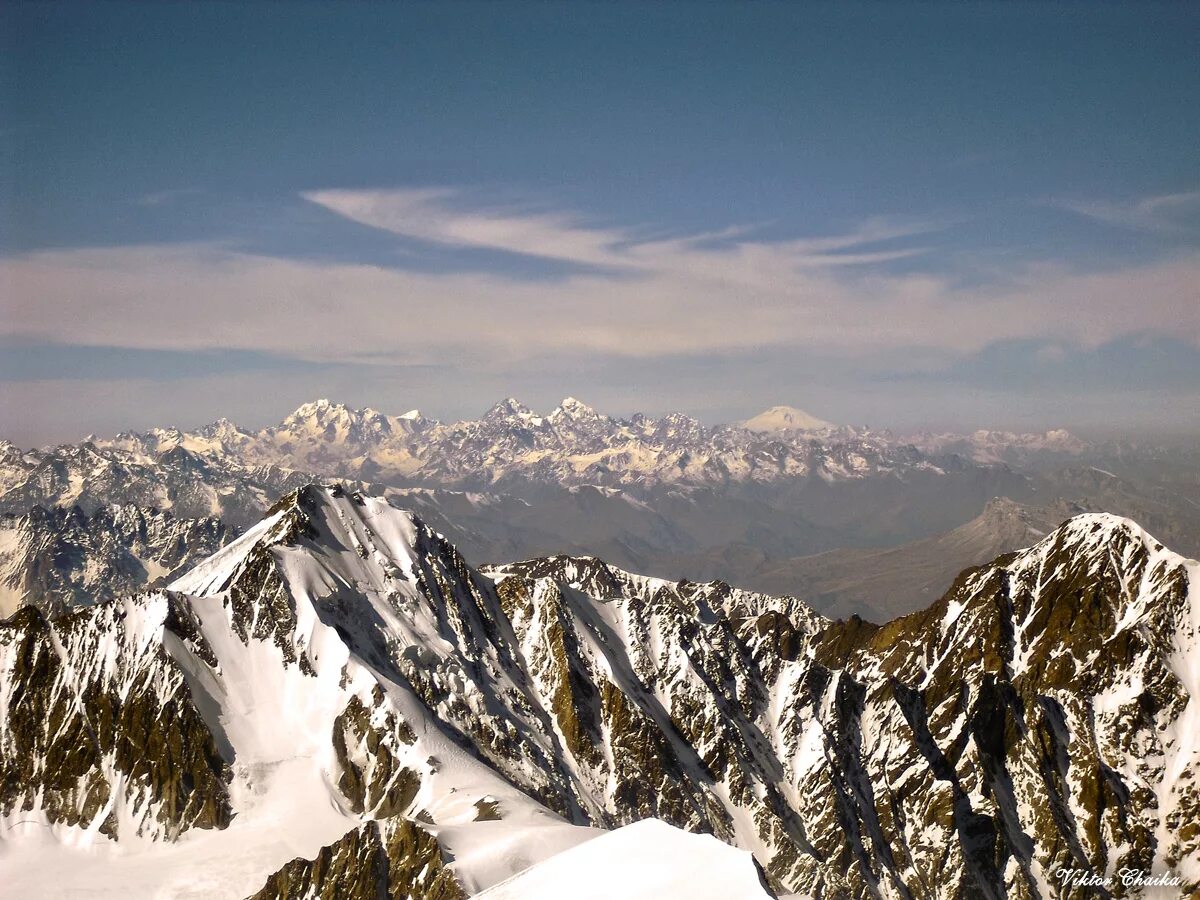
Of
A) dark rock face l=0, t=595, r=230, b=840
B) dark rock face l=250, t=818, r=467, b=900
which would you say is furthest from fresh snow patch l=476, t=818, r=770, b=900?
dark rock face l=0, t=595, r=230, b=840

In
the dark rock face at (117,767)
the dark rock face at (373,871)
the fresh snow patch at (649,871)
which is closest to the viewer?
the fresh snow patch at (649,871)

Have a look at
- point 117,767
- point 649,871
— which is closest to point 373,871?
point 649,871

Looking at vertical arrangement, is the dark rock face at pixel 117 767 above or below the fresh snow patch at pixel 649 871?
below

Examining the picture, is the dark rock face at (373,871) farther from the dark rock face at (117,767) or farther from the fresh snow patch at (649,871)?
the dark rock face at (117,767)

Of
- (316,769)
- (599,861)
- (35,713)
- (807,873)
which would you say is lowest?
(807,873)

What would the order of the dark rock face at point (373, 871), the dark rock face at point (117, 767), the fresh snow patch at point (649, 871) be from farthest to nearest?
the dark rock face at point (117, 767) < the dark rock face at point (373, 871) < the fresh snow patch at point (649, 871)

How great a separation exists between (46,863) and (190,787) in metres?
26.0

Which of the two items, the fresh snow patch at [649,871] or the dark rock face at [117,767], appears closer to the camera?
the fresh snow patch at [649,871]

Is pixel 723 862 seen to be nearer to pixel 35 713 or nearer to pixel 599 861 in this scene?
pixel 599 861

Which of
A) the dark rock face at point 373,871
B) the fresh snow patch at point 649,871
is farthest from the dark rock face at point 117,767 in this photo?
the fresh snow patch at point 649,871

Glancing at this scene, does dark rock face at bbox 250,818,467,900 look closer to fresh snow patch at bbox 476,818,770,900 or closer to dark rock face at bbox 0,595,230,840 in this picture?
fresh snow patch at bbox 476,818,770,900

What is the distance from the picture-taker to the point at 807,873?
173125 millimetres

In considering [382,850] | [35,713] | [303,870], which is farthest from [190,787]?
[382,850]

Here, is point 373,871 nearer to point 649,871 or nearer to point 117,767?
point 649,871
